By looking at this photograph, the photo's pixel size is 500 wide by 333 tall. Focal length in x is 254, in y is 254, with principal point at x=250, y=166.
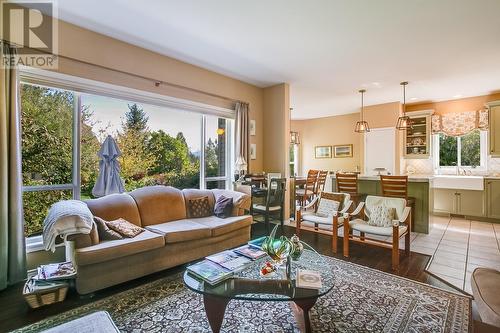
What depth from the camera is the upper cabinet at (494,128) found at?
219 inches

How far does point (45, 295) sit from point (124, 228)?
0.86 metres

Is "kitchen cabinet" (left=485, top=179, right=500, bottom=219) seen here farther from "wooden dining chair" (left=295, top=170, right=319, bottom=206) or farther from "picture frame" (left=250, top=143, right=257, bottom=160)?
"picture frame" (left=250, top=143, right=257, bottom=160)

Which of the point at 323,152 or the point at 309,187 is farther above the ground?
the point at 323,152

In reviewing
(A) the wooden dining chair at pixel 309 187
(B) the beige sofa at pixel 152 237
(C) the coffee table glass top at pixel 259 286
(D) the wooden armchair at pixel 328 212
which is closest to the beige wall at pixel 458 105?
(A) the wooden dining chair at pixel 309 187

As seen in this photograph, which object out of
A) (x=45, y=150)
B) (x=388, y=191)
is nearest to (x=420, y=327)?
(x=388, y=191)

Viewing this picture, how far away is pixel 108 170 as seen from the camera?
11.2 ft

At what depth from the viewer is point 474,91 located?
18.8 feet

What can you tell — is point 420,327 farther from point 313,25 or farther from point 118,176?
point 118,176

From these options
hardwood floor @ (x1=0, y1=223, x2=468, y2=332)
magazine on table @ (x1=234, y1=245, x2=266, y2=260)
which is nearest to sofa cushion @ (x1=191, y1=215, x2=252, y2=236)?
hardwood floor @ (x1=0, y1=223, x2=468, y2=332)

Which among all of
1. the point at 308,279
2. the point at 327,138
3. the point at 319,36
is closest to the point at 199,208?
the point at 308,279

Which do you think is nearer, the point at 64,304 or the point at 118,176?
the point at 64,304

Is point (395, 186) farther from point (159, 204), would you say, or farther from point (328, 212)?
point (159, 204)

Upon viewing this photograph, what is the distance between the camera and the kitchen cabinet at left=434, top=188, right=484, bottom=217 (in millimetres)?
5614

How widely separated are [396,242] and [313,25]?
2809 mm
